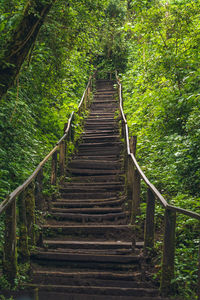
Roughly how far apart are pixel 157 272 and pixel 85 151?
6.46 meters

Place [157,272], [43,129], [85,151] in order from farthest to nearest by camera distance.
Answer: [85,151]
[43,129]
[157,272]

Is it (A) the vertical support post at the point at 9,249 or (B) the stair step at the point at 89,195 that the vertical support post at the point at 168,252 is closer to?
(A) the vertical support post at the point at 9,249

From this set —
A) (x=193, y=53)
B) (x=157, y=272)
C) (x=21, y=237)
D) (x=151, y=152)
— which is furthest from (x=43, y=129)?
(x=157, y=272)

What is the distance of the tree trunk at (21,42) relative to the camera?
3.69m

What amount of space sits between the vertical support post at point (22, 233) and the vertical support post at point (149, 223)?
1.67 meters

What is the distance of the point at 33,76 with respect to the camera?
340 inches

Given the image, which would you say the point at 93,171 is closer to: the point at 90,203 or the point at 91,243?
the point at 90,203

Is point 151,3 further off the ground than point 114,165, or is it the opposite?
point 151,3

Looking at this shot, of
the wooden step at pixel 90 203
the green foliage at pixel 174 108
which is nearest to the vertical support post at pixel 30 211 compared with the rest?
the wooden step at pixel 90 203

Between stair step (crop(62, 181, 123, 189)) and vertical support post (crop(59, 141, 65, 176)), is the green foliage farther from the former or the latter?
vertical support post (crop(59, 141, 65, 176))

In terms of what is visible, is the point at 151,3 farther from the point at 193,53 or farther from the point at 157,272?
the point at 157,272

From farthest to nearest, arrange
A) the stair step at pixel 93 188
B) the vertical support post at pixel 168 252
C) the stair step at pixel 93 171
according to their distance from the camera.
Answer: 1. the stair step at pixel 93 171
2. the stair step at pixel 93 188
3. the vertical support post at pixel 168 252

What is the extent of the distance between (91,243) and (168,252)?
5.88ft

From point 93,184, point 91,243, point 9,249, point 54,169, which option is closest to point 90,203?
point 93,184
